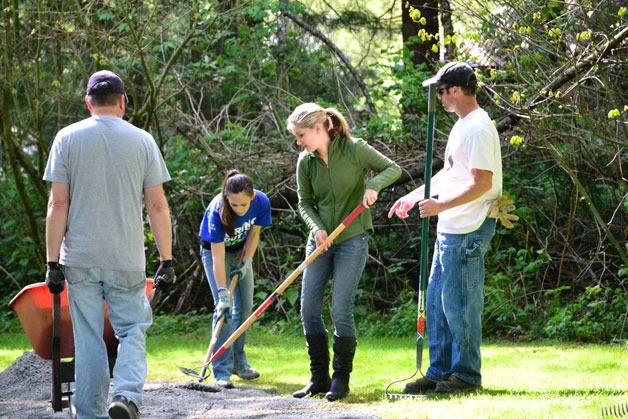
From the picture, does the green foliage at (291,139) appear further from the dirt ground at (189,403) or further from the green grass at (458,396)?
the dirt ground at (189,403)

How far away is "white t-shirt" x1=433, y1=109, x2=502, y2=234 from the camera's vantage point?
5.98m

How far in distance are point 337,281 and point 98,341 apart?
6.05 ft

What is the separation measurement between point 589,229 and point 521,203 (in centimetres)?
83

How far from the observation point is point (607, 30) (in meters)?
7.93

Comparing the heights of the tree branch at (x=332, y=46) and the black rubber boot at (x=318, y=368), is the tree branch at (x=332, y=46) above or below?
above

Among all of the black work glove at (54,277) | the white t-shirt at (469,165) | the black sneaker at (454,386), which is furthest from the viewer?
the black sneaker at (454,386)

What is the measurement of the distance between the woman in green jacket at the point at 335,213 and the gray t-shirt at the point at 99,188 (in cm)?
148

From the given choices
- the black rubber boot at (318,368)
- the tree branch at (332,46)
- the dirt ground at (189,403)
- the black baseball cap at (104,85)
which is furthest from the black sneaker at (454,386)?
the tree branch at (332,46)

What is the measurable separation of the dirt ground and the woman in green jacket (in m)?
0.36

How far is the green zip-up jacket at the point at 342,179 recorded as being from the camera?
6.50 metres

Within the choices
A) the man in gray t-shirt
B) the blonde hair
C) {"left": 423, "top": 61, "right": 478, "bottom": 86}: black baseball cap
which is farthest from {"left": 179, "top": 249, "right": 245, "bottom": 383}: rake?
{"left": 423, "top": 61, "right": 478, "bottom": 86}: black baseball cap

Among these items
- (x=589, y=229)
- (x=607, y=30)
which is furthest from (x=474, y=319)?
(x=589, y=229)

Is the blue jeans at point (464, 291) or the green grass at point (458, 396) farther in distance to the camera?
the blue jeans at point (464, 291)

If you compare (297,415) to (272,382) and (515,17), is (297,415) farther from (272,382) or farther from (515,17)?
(515,17)
